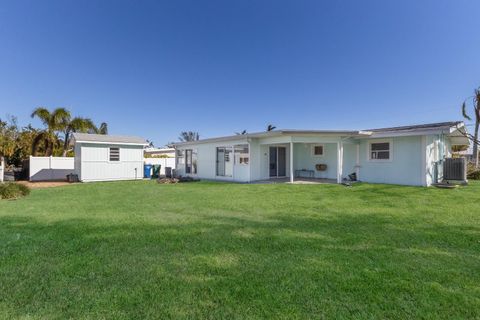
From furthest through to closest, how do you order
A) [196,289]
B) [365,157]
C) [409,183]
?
[365,157] < [409,183] < [196,289]

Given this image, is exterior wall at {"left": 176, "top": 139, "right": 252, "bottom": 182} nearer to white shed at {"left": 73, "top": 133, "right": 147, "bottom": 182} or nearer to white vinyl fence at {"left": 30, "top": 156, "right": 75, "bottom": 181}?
white shed at {"left": 73, "top": 133, "right": 147, "bottom": 182}

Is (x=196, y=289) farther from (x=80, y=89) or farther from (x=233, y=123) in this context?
(x=233, y=123)

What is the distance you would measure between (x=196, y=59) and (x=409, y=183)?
1547 centimetres

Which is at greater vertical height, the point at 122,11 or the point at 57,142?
the point at 122,11

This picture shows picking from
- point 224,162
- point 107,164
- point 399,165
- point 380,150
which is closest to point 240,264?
point 399,165

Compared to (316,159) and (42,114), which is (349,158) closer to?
(316,159)

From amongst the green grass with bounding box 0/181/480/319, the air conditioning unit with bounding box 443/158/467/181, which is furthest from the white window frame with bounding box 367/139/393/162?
the green grass with bounding box 0/181/480/319

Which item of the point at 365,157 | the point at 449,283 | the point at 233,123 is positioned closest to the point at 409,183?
the point at 365,157

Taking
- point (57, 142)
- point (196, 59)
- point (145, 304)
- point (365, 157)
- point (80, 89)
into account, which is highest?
point (196, 59)

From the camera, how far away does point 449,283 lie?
303 centimetres

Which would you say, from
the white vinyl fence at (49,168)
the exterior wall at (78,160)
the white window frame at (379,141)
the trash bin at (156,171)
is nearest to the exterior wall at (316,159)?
the white window frame at (379,141)

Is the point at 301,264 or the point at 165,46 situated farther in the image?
the point at 165,46

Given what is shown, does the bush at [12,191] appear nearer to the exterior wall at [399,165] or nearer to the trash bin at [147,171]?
the trash bin at [147,171]

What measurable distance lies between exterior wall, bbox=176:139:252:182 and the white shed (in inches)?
130
